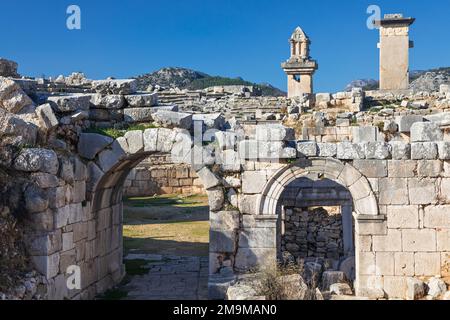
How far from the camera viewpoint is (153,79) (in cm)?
6494

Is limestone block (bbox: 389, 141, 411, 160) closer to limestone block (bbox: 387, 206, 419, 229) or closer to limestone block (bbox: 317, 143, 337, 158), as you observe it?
limestone block (bbox: 387, 206, 419, 229)

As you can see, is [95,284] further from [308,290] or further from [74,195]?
[308,290]

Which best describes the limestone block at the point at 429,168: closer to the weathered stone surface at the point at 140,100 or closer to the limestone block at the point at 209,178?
the limestone block at the point at 209,178

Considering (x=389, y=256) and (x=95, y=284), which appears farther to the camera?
(x=95, y=284)

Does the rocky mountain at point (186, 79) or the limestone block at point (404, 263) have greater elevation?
the rocky mountain at point (186, 79)

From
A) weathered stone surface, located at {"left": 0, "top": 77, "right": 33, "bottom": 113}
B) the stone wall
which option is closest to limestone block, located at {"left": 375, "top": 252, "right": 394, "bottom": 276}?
weathered stone surface, located at {"left": 0, "top": 77, "right": 33, "bottom": 113}

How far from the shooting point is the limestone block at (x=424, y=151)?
8883 millimetres

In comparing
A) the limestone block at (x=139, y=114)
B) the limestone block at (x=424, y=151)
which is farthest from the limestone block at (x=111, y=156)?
the limestone block at (x=424, y=151)

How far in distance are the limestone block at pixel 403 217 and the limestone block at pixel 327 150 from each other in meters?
1.35

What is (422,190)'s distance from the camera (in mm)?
8906

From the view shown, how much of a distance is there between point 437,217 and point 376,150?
1512mm

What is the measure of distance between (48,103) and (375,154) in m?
5.49

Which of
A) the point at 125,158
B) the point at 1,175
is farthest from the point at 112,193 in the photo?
the point at 1,175

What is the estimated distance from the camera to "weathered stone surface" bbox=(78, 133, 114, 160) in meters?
9.20
